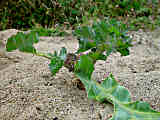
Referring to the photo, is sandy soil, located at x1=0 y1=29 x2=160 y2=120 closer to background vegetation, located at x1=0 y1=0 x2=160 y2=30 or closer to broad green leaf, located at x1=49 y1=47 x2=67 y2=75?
broad green leaf, located at x1=49 y1=47 x2=67 y2=75

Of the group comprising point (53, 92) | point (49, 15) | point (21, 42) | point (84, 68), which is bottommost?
point (53, 92)

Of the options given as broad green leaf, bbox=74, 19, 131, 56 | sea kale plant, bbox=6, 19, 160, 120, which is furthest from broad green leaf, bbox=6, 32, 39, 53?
broad green leaf, bbox=74, 19, 131, 56

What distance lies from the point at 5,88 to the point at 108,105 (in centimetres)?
59

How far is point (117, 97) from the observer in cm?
95

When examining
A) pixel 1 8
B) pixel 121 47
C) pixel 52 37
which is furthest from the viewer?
pixel 1 8

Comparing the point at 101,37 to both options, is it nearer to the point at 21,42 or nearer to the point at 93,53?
the point at 93,53

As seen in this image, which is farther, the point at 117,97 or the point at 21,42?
the point at 21,42

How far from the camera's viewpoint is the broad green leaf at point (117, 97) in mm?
828

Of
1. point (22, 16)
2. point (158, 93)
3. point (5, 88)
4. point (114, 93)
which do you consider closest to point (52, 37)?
point (22, 16)

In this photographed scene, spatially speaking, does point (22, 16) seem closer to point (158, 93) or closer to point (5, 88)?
point (5, 88)

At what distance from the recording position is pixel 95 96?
3.22 ft

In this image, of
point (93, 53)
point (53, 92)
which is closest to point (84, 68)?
point (93, 53)

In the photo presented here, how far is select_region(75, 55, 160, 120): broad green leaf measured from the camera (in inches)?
32.6

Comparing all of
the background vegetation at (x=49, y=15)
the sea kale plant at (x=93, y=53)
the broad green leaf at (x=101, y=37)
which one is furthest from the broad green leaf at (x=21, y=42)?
the background vegetation at (x=49, y=15)
